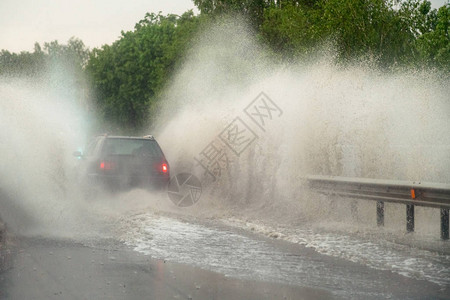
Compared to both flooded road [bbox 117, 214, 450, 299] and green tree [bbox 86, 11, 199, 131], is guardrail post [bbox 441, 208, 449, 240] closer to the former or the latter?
flooded road [bbox 117, 214, 450, 299]

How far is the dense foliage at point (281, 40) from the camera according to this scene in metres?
34.3

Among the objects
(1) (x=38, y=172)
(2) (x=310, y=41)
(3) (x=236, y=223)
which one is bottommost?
(3) (x=236, y=223)

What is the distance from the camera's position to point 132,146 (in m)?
17.4

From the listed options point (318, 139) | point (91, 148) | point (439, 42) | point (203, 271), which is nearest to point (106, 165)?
point (91, 148)

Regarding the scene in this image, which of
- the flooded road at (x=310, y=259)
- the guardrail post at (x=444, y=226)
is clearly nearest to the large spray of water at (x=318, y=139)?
the guardrail post at (x=444, y=226)

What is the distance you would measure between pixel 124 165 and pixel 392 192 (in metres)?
6.95

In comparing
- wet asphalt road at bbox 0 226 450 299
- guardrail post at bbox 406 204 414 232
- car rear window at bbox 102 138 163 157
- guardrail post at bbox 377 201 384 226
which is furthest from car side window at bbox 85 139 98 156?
wet asphalt road at bbox 0 226 450 299

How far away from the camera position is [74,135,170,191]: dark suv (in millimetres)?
16703

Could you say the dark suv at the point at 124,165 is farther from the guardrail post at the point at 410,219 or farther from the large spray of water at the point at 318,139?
the guardrail post at the point at 410,219

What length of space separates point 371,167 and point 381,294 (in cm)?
873

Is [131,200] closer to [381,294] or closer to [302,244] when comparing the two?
[302,244]

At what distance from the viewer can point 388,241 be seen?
34.9ft

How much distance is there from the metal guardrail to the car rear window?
4.34 m

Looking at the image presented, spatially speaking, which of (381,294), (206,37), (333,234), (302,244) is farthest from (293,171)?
(206,37)
